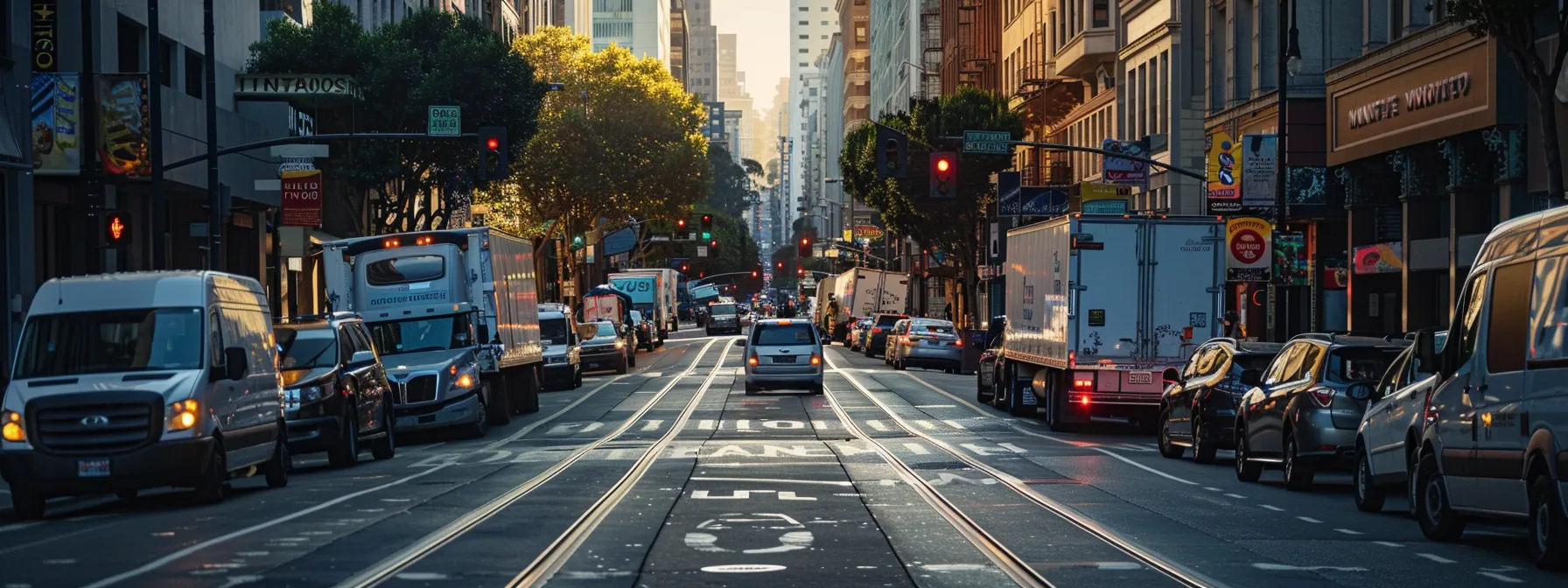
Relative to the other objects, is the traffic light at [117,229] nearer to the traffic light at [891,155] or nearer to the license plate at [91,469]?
the license plate at [91,469]

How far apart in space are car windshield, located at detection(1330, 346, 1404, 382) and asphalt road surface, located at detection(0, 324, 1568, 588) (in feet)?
4.02

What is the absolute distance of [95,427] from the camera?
61.1ft

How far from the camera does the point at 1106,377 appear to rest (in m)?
32.0

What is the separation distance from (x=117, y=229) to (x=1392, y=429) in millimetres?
19449

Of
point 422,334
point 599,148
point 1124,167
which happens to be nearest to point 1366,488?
point 422,334

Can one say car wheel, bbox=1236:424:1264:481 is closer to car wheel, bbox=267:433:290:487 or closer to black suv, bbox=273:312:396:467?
car wheel, bbox=267:433:290:487

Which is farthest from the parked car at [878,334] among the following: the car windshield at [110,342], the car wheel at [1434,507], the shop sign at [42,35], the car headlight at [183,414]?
the car wheel at [1434,507]

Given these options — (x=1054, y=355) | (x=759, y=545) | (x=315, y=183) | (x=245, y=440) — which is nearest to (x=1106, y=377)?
(x=1054, y=355)

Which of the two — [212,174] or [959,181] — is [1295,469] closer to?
[212,174]

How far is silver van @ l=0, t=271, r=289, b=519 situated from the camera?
61.0 feet

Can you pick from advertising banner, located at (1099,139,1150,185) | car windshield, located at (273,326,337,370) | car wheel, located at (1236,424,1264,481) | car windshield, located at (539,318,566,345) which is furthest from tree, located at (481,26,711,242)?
car wheel, located at (1236,424,1264,481)

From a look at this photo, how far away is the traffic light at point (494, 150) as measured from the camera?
129 feet

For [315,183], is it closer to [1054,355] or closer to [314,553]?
[1054,355]

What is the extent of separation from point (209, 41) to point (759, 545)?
22246mm
